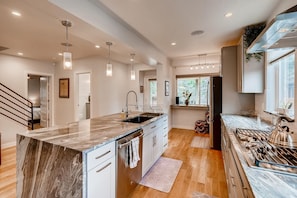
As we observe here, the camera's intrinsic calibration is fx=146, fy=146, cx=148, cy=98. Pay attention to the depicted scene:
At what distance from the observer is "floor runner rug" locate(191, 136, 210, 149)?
4.05 meters

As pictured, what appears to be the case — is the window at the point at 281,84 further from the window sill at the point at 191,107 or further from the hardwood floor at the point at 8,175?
the hardwood floor at the point at 8,175

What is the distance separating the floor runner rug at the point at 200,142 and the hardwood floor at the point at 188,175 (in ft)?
0.68

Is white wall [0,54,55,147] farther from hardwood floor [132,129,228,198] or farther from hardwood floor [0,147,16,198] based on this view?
hardwood floor [132,129,228,198]

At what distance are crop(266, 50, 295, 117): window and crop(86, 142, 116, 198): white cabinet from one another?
86.7 inches

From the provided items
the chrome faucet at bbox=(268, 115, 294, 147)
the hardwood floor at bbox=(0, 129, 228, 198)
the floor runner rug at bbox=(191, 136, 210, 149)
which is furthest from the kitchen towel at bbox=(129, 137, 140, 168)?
the floor runner rug at bbox=(191, 136, 210, 149)

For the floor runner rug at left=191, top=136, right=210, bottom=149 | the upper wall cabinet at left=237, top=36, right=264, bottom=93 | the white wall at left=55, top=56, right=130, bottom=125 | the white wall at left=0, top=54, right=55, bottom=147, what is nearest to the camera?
the upper wall cabinet at left=237, top=36, right=264, bottom=93

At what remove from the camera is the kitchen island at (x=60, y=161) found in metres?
1.31

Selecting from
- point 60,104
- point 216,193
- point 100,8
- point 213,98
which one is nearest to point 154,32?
point 100,8

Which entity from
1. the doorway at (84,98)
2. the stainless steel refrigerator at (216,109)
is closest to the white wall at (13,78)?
the doorway at (84,98)

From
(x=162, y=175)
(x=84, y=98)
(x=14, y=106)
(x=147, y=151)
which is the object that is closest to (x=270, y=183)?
(x=147, y=151)

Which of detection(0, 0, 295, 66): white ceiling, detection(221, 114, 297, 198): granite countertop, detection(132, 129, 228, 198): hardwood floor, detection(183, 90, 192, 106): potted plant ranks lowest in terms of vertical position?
detection(132, 129, 228, 198): hardwood floor

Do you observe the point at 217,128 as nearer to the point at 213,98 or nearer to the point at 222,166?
the point at 213,98

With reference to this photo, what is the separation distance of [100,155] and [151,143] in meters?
1.39

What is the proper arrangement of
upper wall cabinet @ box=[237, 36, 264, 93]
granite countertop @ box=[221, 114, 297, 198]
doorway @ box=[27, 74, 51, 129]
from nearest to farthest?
granite countertop @ box=[221, 114, 297, 198] → upper wall cabinet @ box=[237, 36, 264, 93] → doorway @ box=[27, 74, 51, 129]
